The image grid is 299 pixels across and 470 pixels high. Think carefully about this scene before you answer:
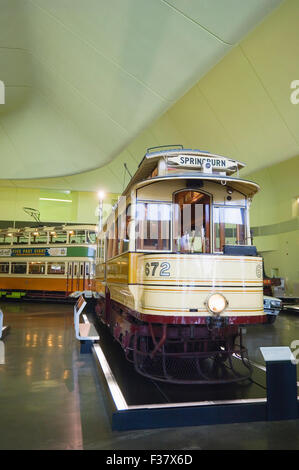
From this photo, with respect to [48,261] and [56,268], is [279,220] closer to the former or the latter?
[56,268]

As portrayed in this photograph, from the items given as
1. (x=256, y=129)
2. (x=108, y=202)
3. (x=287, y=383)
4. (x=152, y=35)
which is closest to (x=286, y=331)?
(x=287, y=383)

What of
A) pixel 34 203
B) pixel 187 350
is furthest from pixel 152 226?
pixel 34 203

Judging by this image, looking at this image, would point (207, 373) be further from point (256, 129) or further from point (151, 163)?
point (256, 129)

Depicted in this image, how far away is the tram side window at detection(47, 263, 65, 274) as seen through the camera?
656 inches

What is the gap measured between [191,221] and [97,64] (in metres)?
6.84

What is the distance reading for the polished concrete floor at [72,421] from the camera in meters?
3.12

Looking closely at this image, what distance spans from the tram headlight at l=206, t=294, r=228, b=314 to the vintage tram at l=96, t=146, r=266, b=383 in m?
0.01

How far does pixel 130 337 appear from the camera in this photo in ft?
16.9

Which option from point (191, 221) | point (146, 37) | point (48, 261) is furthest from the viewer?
point (48, 261)

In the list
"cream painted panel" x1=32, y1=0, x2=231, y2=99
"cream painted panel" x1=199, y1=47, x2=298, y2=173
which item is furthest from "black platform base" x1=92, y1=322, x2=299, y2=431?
"cream painted panel" x1=199, y1=47, x2=298, y2=173

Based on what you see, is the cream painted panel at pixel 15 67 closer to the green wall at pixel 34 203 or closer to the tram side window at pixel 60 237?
the tram side window at pixel 60 237

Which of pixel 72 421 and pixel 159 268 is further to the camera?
pixel 159 268

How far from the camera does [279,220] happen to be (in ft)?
65.2

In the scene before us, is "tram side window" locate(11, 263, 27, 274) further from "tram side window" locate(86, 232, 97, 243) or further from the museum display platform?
the museum display platform
